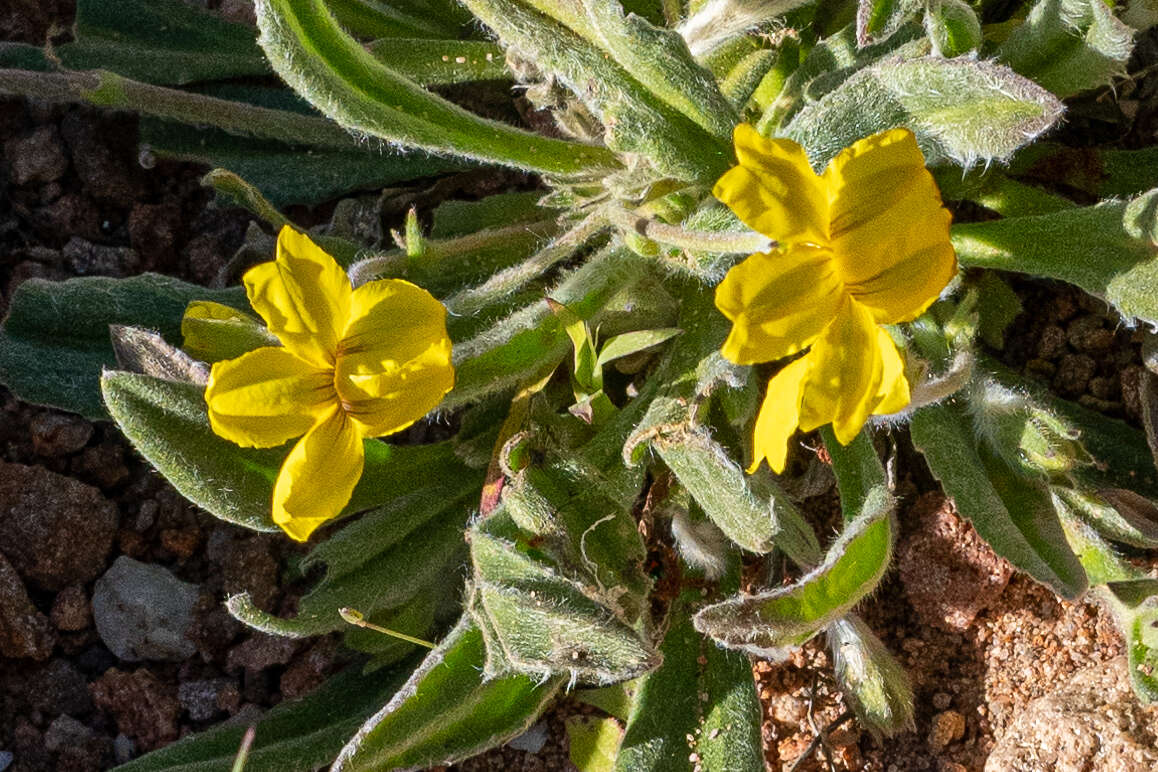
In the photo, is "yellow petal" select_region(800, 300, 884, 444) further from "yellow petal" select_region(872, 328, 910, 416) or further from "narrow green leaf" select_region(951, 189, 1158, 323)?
"narrow green leaf" select_region(951, 189, 1158, 323)

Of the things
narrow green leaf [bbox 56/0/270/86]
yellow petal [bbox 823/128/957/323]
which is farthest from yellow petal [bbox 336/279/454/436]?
narrow green leaf [bbox 56/0/270/86]

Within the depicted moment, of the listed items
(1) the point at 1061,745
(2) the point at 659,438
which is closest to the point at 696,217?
(2) the point at 659,438

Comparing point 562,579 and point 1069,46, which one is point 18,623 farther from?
point 1069,46

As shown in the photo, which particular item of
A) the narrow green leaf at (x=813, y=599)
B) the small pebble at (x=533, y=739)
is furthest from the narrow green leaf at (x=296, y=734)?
the narrow green leaf at (x=813, y=599)

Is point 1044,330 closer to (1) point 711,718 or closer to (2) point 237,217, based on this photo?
(1) point 711,718

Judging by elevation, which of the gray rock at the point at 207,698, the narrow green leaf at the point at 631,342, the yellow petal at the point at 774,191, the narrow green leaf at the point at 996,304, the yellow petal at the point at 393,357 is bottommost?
the gray rock at the point at 207,698

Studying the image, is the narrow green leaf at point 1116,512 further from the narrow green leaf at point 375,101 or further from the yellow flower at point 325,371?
the yellow flower at point 325,371
